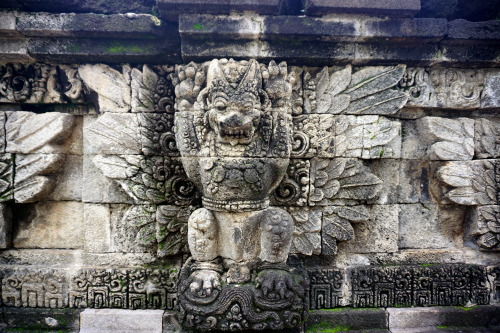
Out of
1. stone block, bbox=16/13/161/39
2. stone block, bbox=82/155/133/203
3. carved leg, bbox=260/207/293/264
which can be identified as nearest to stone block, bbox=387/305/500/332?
carved leg, bbox=260/207/293/264

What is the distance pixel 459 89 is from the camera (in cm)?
290

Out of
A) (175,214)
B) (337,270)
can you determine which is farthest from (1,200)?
(337,270)

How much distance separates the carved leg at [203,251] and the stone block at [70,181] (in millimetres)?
1360

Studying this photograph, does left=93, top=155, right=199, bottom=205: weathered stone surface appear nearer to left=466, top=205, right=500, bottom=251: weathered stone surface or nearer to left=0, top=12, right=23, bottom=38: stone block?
left=0, top=12, right=23, bottom=38: stone block

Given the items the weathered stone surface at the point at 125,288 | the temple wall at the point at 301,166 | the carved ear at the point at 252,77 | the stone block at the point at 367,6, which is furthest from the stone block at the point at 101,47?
the weathered stone surface at the point at 125,288

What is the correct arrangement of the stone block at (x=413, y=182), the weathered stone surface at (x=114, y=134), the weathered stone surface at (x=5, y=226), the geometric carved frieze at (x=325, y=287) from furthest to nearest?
the stone block at (x=413, y=182), the geometric carved frieze at (x=325, y=287), the weathered stone surface at (x=5, y=226), the weathered stone surface at (x=114, y=134)

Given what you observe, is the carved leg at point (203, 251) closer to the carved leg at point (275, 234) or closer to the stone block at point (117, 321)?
the carved leg at point (275, 234)

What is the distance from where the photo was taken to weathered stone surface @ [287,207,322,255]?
9.48 ft

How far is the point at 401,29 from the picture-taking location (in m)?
2.57

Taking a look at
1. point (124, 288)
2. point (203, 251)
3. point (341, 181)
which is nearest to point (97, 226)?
point (124, 288)

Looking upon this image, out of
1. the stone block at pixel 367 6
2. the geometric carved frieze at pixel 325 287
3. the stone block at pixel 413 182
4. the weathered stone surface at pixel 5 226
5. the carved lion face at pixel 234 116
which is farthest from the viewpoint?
the stone block at pixel 413 182

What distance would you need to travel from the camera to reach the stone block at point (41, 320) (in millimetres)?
2869

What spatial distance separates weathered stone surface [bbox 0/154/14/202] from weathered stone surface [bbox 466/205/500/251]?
460 cm

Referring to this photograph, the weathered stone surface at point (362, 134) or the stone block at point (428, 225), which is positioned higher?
the weathered stone surface at point (362, 134)
